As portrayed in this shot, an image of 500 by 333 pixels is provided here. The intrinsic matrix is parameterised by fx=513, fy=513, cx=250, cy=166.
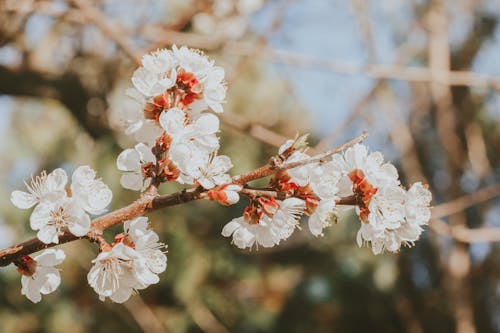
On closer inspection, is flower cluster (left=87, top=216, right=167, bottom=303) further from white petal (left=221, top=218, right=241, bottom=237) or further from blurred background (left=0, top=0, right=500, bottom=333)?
blurred background (left=0, top=0, right=500, bottom=333)

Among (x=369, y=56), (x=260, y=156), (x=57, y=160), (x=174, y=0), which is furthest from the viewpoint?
(x=260, y=156)

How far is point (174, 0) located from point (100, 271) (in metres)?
2.73

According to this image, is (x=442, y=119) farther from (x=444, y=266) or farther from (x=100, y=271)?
(x=100, y=271)

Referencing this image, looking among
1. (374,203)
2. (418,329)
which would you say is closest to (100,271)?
(374,203)

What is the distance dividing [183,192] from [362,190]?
296 millimetres

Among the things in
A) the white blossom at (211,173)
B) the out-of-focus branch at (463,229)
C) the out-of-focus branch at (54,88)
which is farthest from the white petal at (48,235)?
the out-of-focus branch at (54,88)

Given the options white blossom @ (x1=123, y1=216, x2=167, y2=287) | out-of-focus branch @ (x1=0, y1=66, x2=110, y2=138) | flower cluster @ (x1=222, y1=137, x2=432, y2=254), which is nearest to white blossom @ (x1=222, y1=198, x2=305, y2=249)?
flower cluster @ (x1=222, y1=137, x2=432, y2=254)

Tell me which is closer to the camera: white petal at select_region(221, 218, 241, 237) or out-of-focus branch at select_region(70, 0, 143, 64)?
white petal at select_region(221, 218, 241, 237)

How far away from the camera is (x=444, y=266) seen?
10.8 ft

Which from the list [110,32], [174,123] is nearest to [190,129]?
[174,123]

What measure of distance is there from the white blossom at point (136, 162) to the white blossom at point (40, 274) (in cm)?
16

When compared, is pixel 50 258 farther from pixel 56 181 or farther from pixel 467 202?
pixel 467 202

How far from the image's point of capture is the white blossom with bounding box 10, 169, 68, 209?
2.52 feet

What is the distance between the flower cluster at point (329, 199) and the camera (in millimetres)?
810
